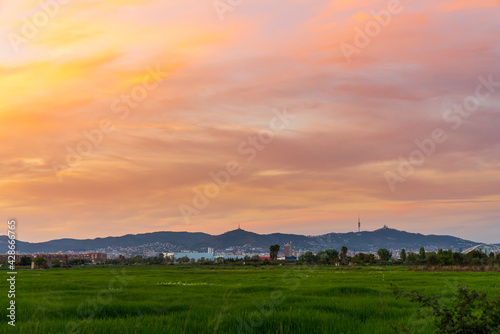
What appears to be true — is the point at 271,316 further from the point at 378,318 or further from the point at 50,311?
the point at 50,311

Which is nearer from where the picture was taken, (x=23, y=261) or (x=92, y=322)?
(x=92, y=322)

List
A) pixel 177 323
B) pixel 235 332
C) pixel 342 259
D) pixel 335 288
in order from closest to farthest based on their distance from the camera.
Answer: pixel 235 332 → pixel 177 323 → pixel 335 288 → pixel 342 259

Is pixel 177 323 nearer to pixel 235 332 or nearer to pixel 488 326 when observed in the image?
pixel 235 332

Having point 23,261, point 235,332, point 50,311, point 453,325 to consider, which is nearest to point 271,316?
point 235,332

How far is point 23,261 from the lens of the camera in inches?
5861

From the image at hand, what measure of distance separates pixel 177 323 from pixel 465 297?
8324 mm

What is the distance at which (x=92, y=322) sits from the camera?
13.2m

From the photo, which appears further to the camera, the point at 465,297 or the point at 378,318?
the point at 378,318

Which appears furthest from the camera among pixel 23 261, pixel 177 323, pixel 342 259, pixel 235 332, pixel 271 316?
pixel 342 259

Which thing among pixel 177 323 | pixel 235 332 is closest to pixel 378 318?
pixel 235 332

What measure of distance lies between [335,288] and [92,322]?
671 inches

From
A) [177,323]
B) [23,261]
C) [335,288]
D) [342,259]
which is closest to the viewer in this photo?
[177,323]

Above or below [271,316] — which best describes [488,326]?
above

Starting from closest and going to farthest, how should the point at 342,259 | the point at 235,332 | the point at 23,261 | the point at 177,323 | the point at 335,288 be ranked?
the point at 235,332, the point at 177,323, the point at 335,288, the point at 23,261, the point at 342,259
